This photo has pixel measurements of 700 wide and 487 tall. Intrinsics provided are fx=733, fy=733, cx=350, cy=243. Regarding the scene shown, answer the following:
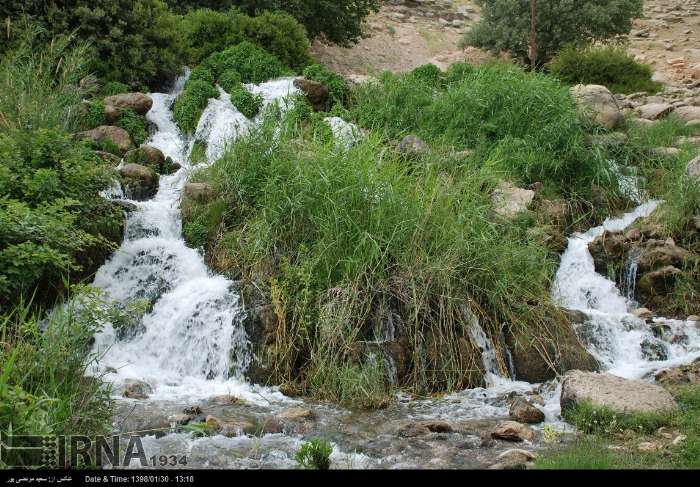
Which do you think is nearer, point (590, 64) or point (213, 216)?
point (213, 216)

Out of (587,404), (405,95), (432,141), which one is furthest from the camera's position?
(405,95)

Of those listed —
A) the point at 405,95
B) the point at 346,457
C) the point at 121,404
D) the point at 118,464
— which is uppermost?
the point at 405,95

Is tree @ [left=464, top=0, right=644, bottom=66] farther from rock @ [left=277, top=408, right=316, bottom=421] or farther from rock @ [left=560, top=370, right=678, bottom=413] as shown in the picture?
rock @ [left=277, top=408, right=316, bottom=421]

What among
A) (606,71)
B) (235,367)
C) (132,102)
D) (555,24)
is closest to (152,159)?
(132,102)

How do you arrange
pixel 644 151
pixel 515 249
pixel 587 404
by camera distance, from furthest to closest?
pixel 644 151, pixel 515 249, pixel 587 404

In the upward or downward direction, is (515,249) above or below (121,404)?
above

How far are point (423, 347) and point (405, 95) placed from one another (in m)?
6.30

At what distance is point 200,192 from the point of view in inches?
326

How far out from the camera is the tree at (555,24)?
17.7 metres

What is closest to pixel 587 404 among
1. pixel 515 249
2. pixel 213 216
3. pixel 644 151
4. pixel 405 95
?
pixel 515 249

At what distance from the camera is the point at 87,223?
24.0 feet

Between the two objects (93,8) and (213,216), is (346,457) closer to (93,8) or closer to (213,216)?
(213,216)

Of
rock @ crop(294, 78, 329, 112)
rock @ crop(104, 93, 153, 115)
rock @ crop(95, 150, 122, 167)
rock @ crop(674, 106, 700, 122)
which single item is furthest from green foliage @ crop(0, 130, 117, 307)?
rock @ crop(674, 106, 700, 122)

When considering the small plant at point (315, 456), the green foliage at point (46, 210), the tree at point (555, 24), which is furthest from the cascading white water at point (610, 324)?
the tree at point (555, 24)
